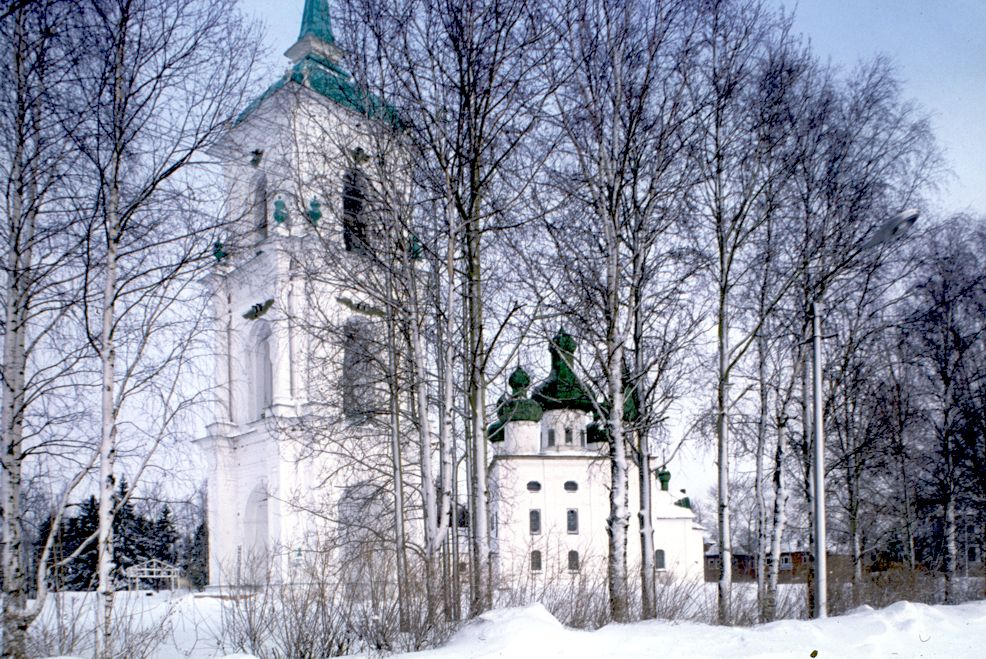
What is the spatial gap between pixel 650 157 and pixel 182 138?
21.9 ft

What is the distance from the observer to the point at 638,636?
8773mm

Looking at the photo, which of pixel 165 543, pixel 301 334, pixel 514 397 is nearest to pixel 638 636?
pixel 514 397

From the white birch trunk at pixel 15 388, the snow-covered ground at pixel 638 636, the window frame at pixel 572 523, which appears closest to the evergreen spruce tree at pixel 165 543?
the window frame at pixel 572 523

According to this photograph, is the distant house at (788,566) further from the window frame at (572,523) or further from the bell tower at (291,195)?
the window frame at (572,523)

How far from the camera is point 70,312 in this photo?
867 cm

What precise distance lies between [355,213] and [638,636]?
6.76 metres

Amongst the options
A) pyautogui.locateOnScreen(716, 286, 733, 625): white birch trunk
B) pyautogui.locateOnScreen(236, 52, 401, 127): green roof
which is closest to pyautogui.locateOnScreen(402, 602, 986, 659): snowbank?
pyautogui.locateOnScreen(716, 286, 733, 625): white birch trunk

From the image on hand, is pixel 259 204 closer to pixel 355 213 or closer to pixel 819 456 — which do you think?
pixel 355 213

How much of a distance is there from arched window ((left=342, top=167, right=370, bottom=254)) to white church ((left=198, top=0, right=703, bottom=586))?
0.03 metres

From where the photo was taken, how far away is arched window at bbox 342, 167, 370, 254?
11.7 m

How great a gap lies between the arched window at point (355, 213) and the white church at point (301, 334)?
3cm

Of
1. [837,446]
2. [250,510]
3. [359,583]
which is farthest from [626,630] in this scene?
[250,510]

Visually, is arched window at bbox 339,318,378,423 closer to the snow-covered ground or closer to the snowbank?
the snow-covered ground

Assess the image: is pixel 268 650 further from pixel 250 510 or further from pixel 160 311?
pixel 250 510
